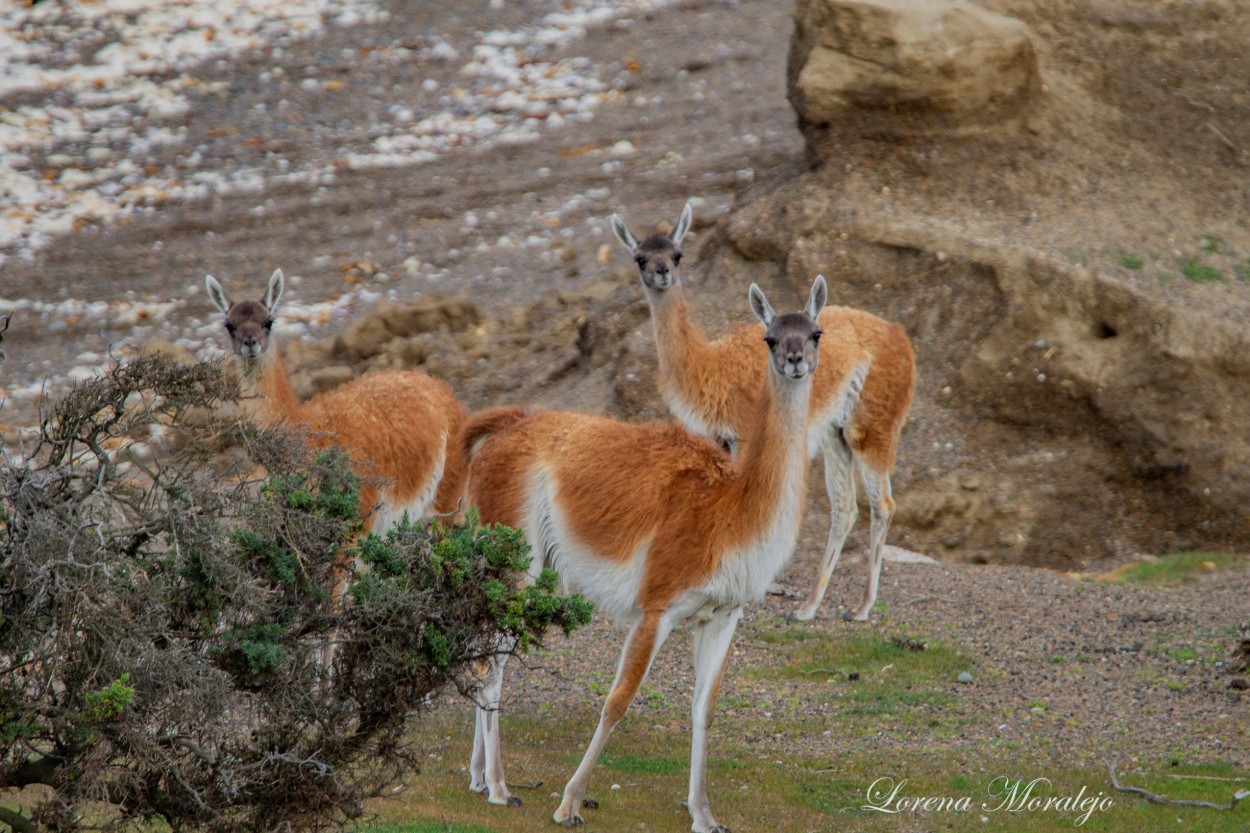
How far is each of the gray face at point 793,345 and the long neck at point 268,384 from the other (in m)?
3.26

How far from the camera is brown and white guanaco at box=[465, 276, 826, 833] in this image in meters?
7.06

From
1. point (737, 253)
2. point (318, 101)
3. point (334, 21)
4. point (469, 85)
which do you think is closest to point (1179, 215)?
point (737, 253)

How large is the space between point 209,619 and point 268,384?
4.32 metres

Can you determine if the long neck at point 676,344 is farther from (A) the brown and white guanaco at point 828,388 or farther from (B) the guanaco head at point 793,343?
(B) the guanaco head at point 793,343

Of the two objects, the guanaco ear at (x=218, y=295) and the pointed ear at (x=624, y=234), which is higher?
the guanaco ear at (x=218, y=295)

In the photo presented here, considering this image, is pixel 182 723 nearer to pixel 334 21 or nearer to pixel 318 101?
pixel 318 101

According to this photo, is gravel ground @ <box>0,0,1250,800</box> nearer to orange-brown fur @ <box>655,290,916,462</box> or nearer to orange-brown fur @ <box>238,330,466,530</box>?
orange-brown fur @ <box>655,290,916,462</box>

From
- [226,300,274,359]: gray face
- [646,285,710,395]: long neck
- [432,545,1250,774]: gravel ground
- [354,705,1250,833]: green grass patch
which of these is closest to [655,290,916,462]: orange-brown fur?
[646,285,710,395]: long neck

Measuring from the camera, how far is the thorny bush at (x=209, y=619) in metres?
4.62

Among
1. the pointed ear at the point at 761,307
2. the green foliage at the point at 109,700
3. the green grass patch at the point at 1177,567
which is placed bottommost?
the green grass patch at the point at 1177,567

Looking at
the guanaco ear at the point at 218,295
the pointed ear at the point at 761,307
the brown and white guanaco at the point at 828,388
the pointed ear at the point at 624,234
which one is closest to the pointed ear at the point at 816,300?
the pointed ear at the point at 761,307

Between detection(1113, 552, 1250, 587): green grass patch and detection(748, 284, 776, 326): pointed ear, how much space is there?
19.1ft

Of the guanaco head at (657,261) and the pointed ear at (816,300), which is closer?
the pointed ear at (816,300)

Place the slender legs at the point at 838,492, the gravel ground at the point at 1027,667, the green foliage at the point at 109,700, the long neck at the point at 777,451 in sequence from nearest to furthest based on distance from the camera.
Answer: the green foliage at the point at 109,700
the long neck at the point at 777,451
the gravel ground at the point at 1027,667
the slender legs at the point at 838,492
